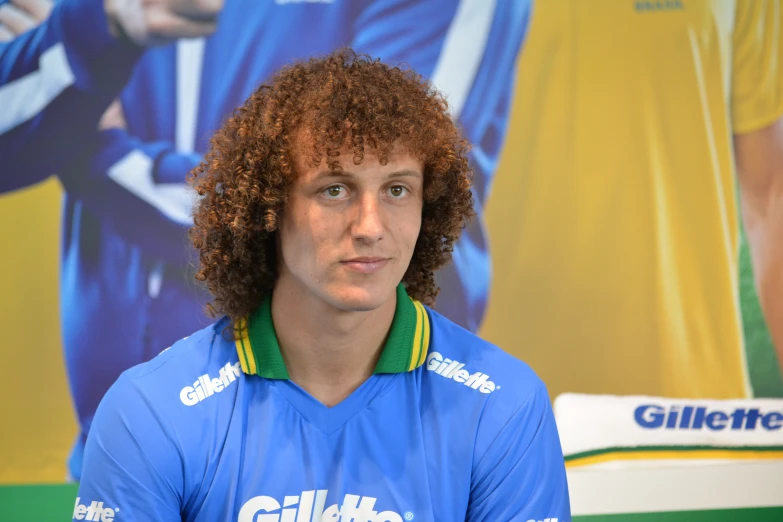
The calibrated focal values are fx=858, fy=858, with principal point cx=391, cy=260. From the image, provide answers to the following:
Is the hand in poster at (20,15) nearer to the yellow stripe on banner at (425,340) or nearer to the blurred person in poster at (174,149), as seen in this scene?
the blurred person in poster at (174,149)

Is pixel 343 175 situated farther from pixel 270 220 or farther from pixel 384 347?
pixel 384 347

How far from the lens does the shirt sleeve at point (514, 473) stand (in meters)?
1.49

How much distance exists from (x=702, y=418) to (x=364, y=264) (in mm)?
Result: 1733

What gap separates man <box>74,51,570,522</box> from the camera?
142 centimetres

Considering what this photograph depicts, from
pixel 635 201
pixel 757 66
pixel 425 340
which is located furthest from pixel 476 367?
pixel 757 66

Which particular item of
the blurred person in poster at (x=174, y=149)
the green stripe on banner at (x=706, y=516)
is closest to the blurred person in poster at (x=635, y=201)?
the blurred person in poster at (x=174, y=149)

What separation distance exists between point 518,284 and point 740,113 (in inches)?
35.5

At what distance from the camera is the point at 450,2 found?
2641 millimetres

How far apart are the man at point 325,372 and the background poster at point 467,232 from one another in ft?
3.39

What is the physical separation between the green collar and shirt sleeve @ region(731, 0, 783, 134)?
1632mm

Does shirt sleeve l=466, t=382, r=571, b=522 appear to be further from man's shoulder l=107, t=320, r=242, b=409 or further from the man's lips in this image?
man's shoulder l=107, t=320, r=242, b=409

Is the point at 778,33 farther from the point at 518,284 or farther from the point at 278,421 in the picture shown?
the point at 278,421

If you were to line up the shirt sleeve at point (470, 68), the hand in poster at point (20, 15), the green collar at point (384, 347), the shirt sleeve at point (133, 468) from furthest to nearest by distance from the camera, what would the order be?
the shirt sleeve at point (470, 68) < the hand in poster at point (20, 15) < the green collar at point (384, 347) < the shirt sleeve at point (133, 468)

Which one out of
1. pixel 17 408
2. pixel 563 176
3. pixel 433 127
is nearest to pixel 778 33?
pixel 563 176
